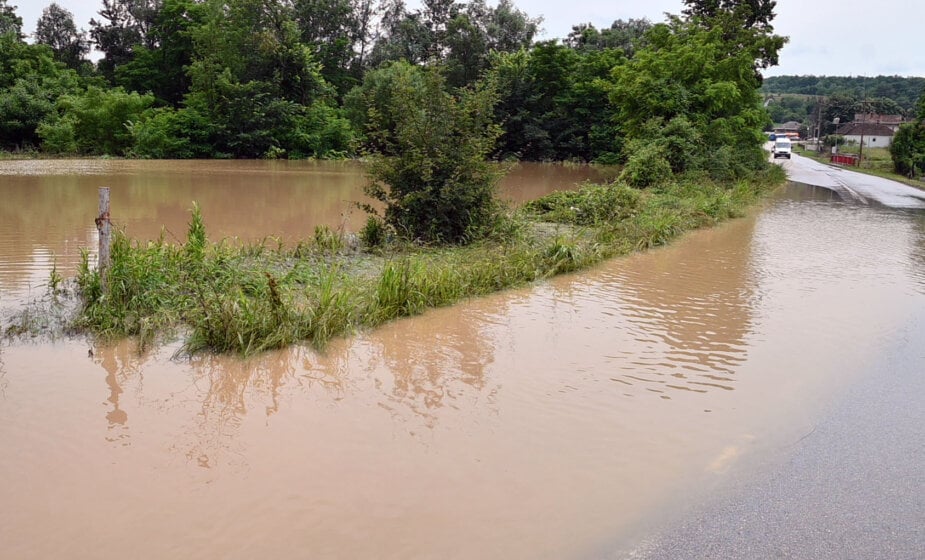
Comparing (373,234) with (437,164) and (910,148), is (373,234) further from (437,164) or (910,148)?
(910,148)

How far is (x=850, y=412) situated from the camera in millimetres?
6082

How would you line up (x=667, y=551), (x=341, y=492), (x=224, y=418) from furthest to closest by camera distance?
(x=224, y=418)
(x=341, y=492)
(x=667, y=551)

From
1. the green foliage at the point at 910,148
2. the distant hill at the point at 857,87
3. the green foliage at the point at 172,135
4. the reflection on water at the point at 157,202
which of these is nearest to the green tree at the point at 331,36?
the green foliage at the point at 172,135

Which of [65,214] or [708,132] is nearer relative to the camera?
[65,214]

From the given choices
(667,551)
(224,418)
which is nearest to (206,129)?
(224,418)

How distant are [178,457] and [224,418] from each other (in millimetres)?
691

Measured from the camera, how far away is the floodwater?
4.09 m

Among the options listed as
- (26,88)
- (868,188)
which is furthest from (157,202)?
(868,188)

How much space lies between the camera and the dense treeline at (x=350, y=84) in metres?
26.8

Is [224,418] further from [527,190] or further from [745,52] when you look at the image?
[745,52]

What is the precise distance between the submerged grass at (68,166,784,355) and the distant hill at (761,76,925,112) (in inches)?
3685

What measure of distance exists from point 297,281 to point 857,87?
149915mm

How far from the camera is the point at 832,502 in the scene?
4.55 metres

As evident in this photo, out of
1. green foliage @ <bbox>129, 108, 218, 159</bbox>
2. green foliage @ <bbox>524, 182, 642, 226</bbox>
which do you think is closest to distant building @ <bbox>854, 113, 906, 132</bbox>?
green foliage @ <bbox>129, 108, 218, 159</bbox>
